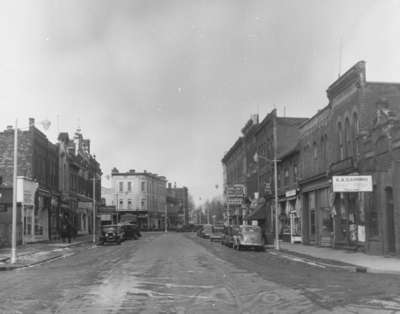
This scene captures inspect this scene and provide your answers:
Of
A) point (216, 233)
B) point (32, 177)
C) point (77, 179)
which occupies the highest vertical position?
point (77, 179)

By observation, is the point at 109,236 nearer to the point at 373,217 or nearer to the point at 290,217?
the point at 290,217

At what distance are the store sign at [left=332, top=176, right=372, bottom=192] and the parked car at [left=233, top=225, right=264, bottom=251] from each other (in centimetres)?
1007

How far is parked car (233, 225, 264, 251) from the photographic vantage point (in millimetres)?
36656

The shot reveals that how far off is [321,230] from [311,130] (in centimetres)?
705

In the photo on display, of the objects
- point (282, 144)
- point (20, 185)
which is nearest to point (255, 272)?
point (20, 185)

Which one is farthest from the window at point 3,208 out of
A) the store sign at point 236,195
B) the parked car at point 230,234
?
the store sign at point 236,195

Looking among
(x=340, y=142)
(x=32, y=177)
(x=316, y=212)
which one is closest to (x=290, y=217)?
(x=316, y=212)

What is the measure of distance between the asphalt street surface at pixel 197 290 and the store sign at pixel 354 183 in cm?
679

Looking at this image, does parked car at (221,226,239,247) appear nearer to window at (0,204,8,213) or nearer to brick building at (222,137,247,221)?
window at (0,204,8,213)

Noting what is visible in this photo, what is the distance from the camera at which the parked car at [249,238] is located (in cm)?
3666

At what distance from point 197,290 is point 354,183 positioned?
15052 millimetres

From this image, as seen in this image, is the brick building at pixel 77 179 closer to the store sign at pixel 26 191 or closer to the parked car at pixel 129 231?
the parked car at pixel 129 231

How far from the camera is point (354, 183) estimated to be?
27766mm

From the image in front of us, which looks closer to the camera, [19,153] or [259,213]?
[19,153]
